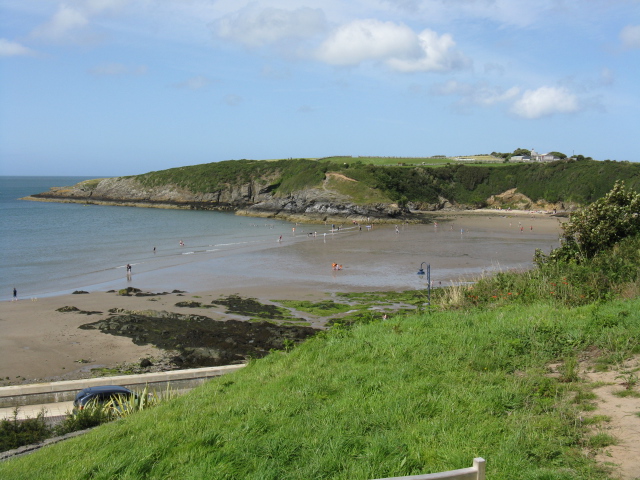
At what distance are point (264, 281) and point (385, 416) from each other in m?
29.9

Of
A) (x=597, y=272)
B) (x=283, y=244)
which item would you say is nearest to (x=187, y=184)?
(x=283, y=244)

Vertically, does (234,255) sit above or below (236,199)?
below

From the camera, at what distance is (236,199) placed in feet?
366

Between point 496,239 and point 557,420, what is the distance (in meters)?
55.7

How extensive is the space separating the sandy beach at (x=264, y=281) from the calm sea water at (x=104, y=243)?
3280 mm

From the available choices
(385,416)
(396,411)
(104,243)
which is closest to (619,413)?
(396,411)

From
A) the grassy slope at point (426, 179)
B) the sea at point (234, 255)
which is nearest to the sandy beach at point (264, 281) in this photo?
the sea at point (234, 255)

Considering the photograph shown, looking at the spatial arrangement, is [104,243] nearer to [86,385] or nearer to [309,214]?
[309,214]

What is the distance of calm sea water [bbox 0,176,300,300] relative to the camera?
125 feet

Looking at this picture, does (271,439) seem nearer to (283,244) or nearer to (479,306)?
(479,306)

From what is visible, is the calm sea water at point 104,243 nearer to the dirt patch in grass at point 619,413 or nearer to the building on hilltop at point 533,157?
the dirt patch in grass at point 619,413

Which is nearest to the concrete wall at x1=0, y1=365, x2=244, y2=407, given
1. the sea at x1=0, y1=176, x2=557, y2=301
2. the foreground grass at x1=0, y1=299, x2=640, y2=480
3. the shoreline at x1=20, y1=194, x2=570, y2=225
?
the foreground grass at x1=0, y1=299, x2=640, y2=480

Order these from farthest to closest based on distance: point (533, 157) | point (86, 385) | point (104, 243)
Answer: point (533, 157) < point (104, 243) < point (86, 385)

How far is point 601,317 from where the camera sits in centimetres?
975
